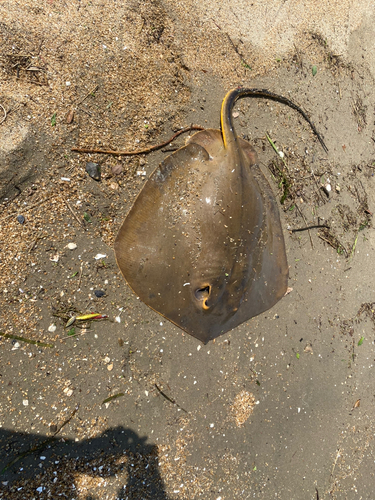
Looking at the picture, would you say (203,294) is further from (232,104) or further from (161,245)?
(232,104)

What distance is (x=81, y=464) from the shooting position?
2.96 metres

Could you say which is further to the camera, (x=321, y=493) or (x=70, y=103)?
(x=321, y=493)

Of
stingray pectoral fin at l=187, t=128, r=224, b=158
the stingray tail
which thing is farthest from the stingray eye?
the stingray tail

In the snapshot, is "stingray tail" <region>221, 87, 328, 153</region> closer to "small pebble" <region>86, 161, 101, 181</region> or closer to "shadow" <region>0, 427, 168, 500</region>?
"small pebble" <region>86, 161, 101, 181</region>

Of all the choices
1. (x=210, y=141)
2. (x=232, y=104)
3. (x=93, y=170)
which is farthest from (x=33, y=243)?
(x=232, y=104)

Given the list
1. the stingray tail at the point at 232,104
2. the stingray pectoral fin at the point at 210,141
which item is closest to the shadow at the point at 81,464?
the stingray pectoral fin at the point at 210,141

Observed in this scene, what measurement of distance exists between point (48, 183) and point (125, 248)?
3.40 ft

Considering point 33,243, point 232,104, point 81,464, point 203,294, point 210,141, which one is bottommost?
point 81,464

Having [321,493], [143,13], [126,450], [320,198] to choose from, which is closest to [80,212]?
[143,13]

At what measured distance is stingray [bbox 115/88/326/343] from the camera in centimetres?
294

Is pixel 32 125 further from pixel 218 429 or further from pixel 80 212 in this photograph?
pixel 218 429

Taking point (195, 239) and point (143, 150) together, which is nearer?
point (195, 239)

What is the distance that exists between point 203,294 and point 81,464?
2068 mm

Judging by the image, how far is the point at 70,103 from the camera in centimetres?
312
